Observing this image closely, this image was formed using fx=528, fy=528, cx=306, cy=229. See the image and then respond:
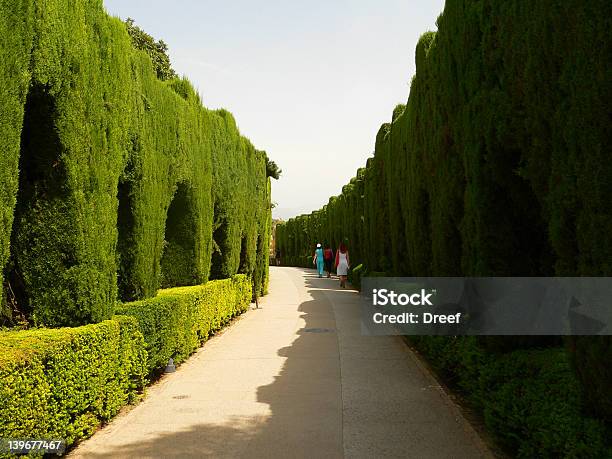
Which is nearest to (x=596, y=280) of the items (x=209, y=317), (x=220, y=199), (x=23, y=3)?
(x=23, y=3)

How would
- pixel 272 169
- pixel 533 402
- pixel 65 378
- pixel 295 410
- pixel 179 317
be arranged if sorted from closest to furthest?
pixel 533 402
pixel 65 378
pixel 295 410
pixel 179 317
pixel 272 169

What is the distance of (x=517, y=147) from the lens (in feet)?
16.8

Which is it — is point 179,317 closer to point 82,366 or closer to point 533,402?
point 82,366

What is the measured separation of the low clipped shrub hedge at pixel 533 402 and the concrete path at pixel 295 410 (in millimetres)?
508

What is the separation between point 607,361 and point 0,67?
15.9 ft

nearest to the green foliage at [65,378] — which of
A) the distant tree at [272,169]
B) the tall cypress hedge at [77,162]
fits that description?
the tall cypress hedge at [77,162]

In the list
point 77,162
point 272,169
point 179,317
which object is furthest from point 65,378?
point 272,169

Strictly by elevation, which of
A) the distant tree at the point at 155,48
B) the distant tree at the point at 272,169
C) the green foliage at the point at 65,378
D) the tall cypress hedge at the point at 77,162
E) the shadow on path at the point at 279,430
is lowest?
the shadow on path at the point at 279,430

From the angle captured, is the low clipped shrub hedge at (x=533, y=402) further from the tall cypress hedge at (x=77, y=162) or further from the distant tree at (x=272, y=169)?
the distant tree at (x=272, y=169)

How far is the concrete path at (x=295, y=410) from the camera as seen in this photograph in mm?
5121

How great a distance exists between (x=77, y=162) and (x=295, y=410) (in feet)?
12.3

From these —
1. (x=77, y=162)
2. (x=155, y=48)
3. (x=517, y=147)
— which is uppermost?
(x=155, y=48)

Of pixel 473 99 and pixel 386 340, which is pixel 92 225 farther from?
pixel 386 340

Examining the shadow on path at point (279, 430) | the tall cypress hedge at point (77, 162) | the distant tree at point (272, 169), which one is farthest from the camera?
the distant tree at point (272, 169)
